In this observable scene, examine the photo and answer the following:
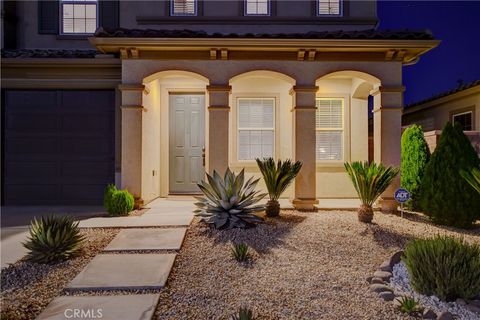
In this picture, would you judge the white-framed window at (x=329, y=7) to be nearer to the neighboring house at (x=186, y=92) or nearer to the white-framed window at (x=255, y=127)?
the neighboring house at (x=186, y=92)

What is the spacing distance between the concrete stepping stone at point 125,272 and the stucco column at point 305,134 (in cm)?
376

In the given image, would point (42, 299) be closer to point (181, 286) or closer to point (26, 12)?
point (181, 286)

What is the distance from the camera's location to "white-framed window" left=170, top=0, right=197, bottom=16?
931 cm

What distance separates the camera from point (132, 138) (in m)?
7.43

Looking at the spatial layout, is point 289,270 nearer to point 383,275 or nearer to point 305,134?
point 383,275

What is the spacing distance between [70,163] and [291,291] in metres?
6.68

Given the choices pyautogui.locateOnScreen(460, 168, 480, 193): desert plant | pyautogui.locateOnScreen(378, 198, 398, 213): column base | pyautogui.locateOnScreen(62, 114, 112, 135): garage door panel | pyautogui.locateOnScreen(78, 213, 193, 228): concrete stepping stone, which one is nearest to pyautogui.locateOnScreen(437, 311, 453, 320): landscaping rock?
pyautogui.locateOnScreen(460, 168, 480, 193): desert plant

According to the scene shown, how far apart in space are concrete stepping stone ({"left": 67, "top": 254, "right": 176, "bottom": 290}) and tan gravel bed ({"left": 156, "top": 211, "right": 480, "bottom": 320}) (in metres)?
0.16

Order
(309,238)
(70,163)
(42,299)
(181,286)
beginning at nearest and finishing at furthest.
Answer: (42,299)
(181,286)
(309,238)
(70,163)

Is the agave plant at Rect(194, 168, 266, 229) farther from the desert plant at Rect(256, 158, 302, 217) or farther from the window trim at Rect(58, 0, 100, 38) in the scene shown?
the window trim at Rect(58, 0, 100, 38)

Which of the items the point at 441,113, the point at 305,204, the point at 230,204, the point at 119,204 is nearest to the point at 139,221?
Answer: the point at 119,204

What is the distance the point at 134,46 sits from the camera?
720cm

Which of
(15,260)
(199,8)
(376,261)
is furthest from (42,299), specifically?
(199,8)

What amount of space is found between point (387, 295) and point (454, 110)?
9999 millimetres
